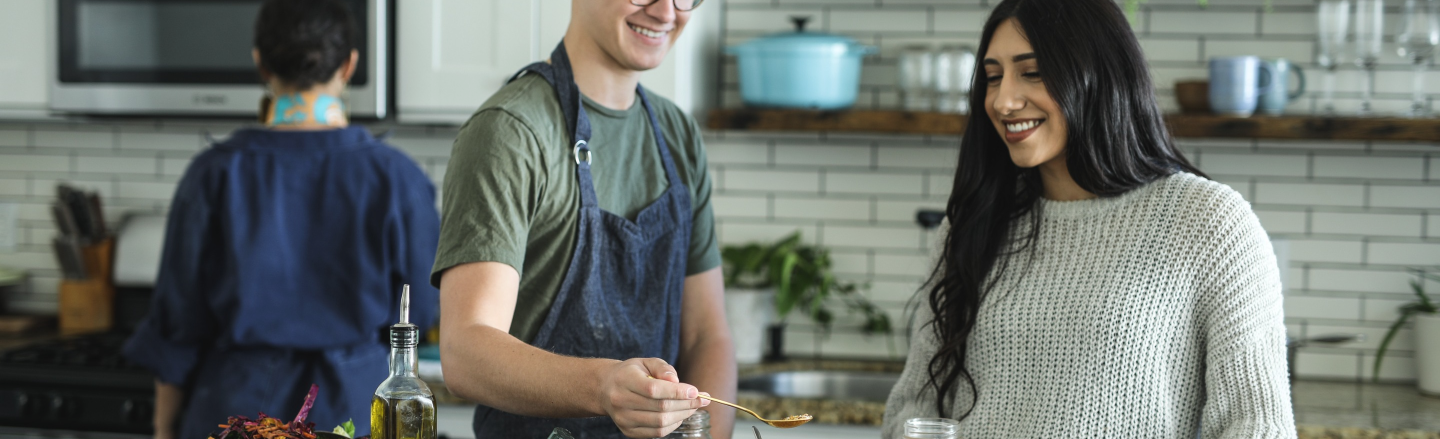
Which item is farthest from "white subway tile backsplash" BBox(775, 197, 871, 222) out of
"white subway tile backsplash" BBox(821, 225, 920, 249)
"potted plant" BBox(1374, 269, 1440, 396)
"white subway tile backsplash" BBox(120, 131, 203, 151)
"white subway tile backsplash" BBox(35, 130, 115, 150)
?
"white subway tile backsplash" BBox(35, 130, 115, 150)

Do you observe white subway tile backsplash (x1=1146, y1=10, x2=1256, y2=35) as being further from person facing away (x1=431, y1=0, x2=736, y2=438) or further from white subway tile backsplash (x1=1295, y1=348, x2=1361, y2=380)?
person facing away (x1=431, y1=0, x2=736, y2=438)

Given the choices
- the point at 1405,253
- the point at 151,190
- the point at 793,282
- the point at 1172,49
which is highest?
Result: the point at 1172,49

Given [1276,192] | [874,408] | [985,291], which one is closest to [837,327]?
[874,408]

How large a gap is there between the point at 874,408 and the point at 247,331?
4.47 ft

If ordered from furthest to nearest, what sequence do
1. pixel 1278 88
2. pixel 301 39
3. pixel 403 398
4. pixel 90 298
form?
pixel 90 298 < pixel 1278 88 < pixel 301 39 < pixel 403 398

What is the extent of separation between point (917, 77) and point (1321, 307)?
49.7 inches

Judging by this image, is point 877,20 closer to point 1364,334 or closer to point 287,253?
point 1364,334

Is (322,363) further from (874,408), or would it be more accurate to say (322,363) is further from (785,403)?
(874,408)

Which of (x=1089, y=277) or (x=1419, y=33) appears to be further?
(x=1419, y=33)

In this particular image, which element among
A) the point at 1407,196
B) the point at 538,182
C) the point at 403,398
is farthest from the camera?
the point at 1407,196

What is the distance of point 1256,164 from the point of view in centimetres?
292

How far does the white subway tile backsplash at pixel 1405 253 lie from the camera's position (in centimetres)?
288

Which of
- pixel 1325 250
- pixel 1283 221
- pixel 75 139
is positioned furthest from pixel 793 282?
pixel 75 139

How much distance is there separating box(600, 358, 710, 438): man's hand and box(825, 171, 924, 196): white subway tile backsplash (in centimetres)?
200
